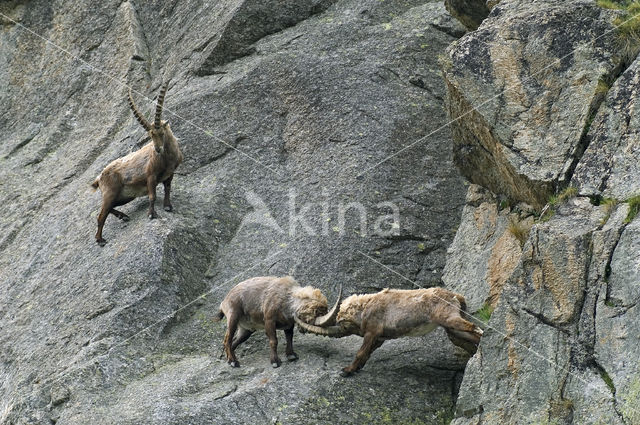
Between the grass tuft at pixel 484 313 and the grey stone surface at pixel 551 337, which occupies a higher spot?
the grey stone surface at pixel 551 337

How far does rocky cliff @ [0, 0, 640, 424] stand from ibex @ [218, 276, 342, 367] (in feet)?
1.38

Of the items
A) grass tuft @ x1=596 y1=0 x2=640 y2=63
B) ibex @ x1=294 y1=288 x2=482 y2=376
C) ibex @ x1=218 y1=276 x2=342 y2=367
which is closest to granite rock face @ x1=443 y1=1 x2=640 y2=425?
grass tuft @ x1=596 y1=0 x2=640 y2=63

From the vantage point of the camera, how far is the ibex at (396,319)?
50.9 ft

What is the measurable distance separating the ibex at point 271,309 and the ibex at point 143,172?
3.33 meters

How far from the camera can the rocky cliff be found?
1416 cm

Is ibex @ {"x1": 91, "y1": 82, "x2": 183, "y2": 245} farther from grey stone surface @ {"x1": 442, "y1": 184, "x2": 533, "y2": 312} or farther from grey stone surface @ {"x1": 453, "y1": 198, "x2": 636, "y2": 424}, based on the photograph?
grey stone surface @ {"x1": 453, "y1": 198, "x2": 636, "y2": 424}

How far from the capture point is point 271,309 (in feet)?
54.5

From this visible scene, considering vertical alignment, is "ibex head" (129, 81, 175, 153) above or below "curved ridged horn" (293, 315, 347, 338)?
above

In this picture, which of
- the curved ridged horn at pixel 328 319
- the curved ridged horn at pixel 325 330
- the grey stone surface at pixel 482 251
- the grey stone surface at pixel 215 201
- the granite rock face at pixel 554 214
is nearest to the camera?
the granite rock face at pixel 554 214

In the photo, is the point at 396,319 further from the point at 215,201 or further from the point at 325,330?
the point at 215,201

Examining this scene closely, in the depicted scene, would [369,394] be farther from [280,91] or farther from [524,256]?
[280,91]

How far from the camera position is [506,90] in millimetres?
17094

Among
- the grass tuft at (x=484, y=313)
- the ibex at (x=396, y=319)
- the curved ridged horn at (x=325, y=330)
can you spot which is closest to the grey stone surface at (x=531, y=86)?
the grass tuft at (x=484, y=313)

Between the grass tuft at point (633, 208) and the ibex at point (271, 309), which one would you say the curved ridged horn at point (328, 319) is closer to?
the ibex at point (271, 309)
